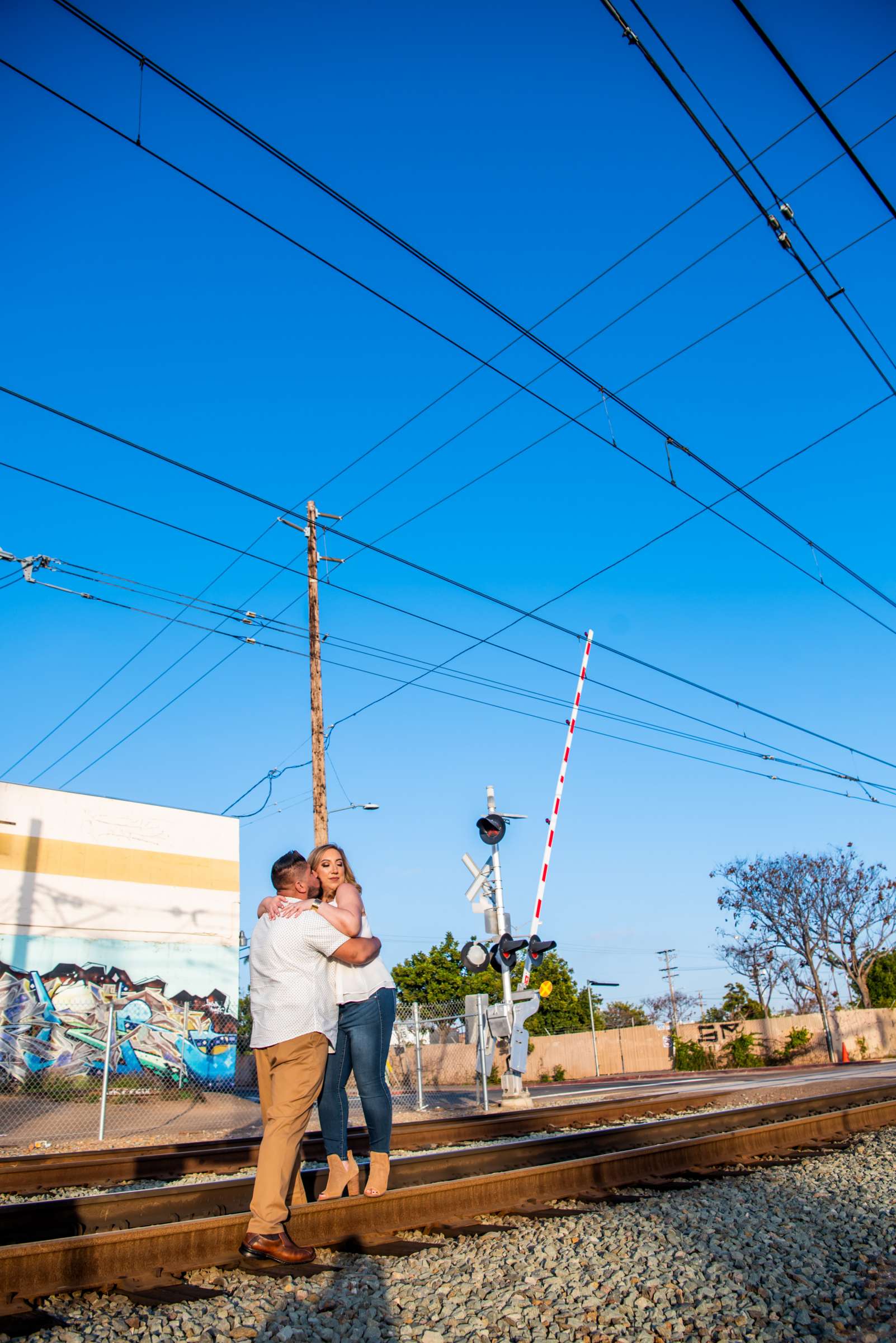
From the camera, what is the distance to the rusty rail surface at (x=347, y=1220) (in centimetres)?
315

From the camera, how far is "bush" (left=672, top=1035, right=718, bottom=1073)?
1129 inches

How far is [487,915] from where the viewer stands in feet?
44.9

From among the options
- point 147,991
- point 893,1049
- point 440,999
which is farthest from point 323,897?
point 440,999

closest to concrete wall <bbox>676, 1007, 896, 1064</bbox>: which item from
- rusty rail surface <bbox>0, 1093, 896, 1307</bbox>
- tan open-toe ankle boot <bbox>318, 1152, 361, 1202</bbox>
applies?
rusty rail surface <bbox>0, 1093, 896, 1307</bbox>

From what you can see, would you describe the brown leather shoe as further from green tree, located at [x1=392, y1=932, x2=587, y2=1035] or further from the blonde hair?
green tree, located at [x1=392, y1=932, x2=587, y2=1035]

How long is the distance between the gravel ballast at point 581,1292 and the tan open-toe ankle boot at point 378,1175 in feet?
1.92

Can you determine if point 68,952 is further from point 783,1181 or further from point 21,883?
point 783,1181

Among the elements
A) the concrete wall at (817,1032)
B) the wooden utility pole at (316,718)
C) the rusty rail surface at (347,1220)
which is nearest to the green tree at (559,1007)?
the concrete wall at (817,1032)

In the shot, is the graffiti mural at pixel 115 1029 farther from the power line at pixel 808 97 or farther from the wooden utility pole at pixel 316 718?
the power line at pixel 808 97

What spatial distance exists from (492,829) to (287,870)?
950 centimetres

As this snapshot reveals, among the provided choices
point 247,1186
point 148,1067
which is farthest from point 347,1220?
point 148,1067

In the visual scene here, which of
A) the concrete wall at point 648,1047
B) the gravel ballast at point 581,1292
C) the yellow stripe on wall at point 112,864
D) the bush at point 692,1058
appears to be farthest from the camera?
the bush at point 692,1058

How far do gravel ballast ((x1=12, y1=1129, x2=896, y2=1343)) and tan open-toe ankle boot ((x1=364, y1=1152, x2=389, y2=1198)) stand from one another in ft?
1.92

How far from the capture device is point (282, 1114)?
3705 millimetres
